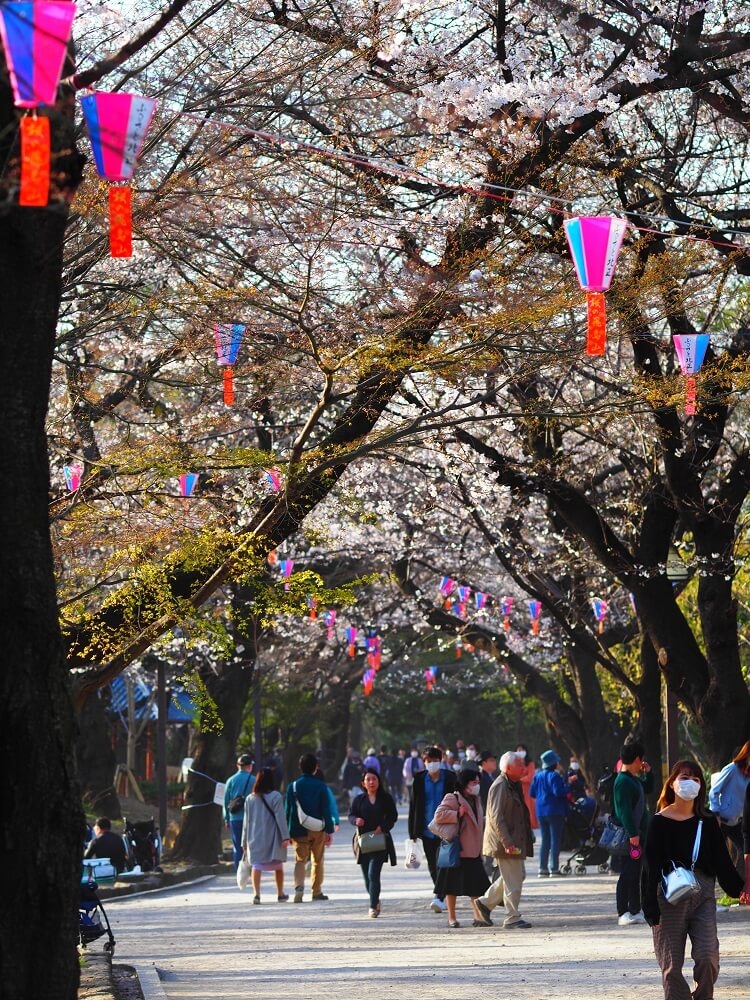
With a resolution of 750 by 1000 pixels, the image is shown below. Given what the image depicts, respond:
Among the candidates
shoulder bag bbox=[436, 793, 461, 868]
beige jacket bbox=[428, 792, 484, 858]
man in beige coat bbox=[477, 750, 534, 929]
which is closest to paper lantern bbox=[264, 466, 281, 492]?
man in beige coat bbox=[477, 750, 534, 929]

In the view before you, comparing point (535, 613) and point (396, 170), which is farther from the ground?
point (396, 170)

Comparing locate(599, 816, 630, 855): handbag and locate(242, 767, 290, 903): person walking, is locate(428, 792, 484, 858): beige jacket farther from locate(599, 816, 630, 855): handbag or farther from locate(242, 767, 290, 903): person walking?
locate(242, 767, 290, 903): person walking

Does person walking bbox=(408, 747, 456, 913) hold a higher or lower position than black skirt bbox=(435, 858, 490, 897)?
higher

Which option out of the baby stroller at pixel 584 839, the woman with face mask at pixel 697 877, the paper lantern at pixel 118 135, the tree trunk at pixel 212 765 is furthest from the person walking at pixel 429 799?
the paper lantern at pixel 118 135

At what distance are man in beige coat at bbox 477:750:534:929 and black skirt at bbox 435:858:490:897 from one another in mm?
117

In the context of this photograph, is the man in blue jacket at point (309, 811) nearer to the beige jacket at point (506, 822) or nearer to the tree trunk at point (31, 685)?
the beige jacket at point (506, 822)

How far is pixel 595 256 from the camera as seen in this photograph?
35.2 feet

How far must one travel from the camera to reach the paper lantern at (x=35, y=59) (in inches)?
245

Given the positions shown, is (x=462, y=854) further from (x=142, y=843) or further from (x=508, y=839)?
(x=142, y=843)

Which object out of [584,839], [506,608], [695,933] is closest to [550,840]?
[584,839]

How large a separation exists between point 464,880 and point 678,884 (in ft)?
23.9

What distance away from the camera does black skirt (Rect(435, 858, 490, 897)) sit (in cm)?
1555

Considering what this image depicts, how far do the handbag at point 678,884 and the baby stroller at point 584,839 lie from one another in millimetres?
14710

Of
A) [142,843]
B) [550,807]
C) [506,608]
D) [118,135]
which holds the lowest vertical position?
Answer: [142,843]
